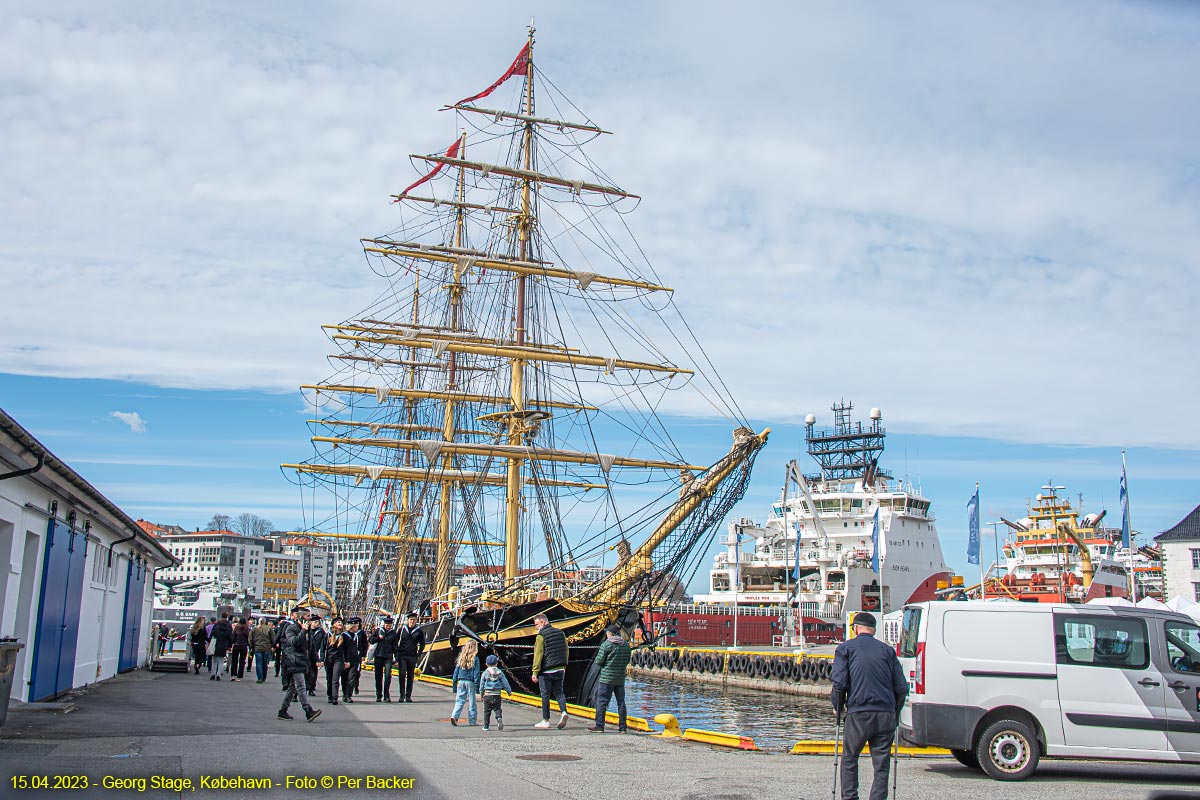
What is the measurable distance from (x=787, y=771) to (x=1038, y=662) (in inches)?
121

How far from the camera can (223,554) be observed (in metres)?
157

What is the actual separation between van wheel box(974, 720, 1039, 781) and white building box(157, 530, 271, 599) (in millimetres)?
155927

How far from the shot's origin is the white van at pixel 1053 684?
11.0m

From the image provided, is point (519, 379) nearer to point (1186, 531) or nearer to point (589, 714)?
point (589, 714)

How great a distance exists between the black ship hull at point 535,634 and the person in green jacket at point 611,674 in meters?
9.88

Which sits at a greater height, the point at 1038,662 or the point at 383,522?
the point at 383,522

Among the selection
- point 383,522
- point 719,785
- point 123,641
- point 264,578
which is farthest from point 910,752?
point 264,578

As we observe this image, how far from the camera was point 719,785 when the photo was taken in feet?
33.4

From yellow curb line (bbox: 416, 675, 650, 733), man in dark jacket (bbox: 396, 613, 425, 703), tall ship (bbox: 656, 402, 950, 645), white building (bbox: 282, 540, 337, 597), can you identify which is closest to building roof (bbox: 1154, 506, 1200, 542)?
tall ship (bbox: 656, 402, 950, 645)

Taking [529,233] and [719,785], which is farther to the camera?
[529,233]

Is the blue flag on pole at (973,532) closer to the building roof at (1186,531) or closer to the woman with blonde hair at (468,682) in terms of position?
the building roof at (1186,531)

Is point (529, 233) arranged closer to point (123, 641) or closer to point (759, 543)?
point (123, 641)

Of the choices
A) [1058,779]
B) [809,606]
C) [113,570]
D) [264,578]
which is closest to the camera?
[1058,779]

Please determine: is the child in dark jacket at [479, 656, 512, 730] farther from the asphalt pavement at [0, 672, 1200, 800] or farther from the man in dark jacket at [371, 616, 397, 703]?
the man in dark jacket at [371, 616, 397, 703]
